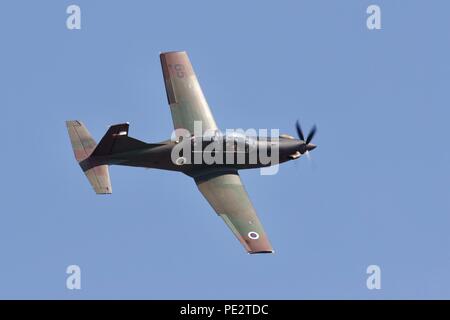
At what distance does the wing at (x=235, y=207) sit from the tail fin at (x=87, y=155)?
4.93m

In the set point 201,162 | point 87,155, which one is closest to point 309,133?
point 201,162

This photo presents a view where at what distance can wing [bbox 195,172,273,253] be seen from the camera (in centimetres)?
5362

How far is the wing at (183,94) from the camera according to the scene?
60.4 metres

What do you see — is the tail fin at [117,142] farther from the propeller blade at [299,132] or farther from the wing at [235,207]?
the propeller blade at [299,132]

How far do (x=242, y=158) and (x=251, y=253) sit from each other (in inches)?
289

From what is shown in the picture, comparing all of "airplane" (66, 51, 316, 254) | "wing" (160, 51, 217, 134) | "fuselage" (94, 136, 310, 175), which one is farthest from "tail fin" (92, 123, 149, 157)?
"wing" (160, 51, 217, 134)

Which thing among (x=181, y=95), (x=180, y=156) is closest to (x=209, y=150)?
(x=180, y=156)

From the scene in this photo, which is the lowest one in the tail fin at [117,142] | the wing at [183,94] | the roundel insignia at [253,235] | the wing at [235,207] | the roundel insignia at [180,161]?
the roundel insignia at [253,235]

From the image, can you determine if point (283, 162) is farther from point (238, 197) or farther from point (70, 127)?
point (70, 127)

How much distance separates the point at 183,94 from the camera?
61.8 meters

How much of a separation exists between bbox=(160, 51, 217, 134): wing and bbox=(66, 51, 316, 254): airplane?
0.18 feet

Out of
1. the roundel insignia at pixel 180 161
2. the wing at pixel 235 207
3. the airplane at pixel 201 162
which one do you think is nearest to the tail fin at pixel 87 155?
the airplane at pixel 201 162

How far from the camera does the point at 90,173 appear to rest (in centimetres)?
5656

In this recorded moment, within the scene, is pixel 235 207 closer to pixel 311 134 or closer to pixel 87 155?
pixel 311 134
